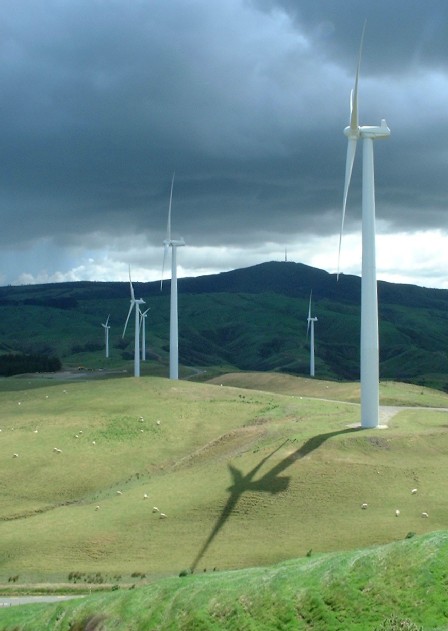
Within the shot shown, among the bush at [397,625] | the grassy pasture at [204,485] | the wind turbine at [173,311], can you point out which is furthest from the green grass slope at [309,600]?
the wind turbine at [173,311]

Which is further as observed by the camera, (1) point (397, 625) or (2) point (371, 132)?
(2) point (371, 132)

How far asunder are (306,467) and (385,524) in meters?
10.1

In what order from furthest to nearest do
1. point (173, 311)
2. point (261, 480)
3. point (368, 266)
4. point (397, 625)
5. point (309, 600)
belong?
point (173, 311), point (368, 266), point (261, 480), point (309, 600), point (397, 625)

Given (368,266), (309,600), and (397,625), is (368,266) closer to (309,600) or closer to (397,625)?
(309,600)

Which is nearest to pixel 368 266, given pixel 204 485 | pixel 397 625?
pixel 204 485

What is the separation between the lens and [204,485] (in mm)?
60125

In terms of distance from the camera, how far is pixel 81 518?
2282 inches

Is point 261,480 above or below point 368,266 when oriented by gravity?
below

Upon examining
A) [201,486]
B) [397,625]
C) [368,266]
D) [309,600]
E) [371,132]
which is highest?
[371,132]

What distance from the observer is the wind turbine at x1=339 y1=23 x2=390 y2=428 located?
6500 cm

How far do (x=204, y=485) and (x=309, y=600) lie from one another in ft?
114

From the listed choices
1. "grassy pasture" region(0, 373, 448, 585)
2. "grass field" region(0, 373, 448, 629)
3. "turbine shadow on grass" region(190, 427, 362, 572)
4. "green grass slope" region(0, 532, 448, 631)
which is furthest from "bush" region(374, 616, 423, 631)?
"turbine shadow on grass" region(190, 427, 362, 572)

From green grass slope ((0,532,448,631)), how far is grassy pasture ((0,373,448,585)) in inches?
684

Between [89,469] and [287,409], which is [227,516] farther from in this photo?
[287,409]
